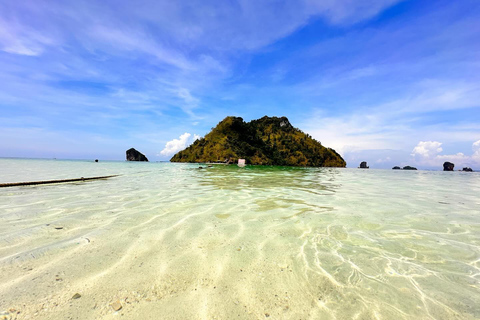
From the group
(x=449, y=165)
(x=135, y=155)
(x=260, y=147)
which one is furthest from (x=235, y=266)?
(x=135, y=155)

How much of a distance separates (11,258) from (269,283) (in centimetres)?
332

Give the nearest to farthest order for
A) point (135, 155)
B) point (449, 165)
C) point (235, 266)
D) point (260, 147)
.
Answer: point (235, 266) < point (449, 165) < point (260, 147) < point (135, 155)

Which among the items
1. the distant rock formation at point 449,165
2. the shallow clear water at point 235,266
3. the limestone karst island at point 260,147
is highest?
the limestone karst island at point 260,147

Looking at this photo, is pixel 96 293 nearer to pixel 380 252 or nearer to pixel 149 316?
pixel 149 316

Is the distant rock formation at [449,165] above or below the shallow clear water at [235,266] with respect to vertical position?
above

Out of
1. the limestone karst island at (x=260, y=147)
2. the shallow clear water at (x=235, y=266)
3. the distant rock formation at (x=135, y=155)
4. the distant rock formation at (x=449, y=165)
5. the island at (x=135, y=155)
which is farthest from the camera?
the island at (x=135, y=155)

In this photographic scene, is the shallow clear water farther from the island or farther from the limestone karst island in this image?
the island

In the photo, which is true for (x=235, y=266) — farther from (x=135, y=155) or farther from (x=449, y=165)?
(x=135, y=155)

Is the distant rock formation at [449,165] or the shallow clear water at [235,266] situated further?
the distant rock formation at [449,165]

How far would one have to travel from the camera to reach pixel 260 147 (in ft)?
387

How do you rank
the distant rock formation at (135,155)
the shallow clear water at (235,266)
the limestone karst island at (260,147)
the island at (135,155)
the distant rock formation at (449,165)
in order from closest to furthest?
the shallow clear water at (235,266) < the limestone karst island at (260,147) < the distant rock formation at (449,165) < the distant rock formation at (135,155) < the island at (135,155)

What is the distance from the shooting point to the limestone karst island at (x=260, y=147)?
9662 cm

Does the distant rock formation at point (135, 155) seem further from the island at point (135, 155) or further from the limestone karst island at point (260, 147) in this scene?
the limestone karst island at point (260, 147)

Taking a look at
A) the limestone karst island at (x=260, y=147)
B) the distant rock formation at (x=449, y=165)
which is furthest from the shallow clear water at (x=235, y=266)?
the distant rock formation at (x=449, y=165)
